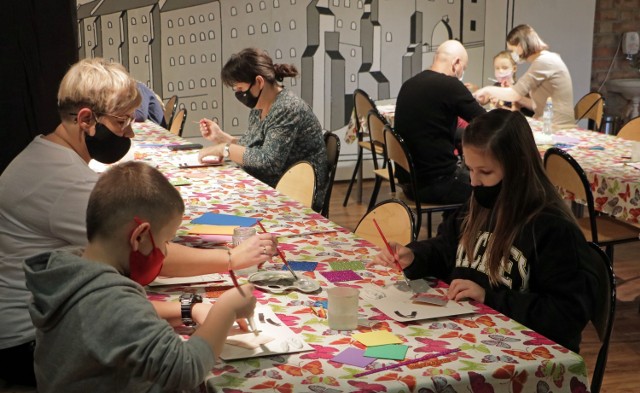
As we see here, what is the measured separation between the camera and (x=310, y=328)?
6.04 ft

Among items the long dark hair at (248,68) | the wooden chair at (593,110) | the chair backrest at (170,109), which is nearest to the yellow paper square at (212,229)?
the long dark hair at (248,68)

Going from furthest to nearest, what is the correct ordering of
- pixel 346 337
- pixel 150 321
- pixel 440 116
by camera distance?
pixel 440 116 < pixel 346 337 < pixel 150 321

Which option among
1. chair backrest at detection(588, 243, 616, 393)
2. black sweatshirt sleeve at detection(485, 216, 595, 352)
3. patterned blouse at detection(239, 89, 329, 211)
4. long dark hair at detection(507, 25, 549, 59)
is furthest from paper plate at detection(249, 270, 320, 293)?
long dark hair at detection(507, 25, 549, 59)

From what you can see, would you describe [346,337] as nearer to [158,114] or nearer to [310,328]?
[310,328]

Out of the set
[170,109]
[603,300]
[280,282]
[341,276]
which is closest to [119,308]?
[280,282]

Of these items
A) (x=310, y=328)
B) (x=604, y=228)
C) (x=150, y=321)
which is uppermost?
(x=150, y=321)

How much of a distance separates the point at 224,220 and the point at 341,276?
754 millimetres

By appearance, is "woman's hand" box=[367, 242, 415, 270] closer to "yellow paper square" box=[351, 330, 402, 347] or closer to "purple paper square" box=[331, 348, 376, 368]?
"yellow paper square" box=[351, 330, 402, 347]

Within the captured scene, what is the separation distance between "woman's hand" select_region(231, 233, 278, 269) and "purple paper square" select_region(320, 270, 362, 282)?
0.16 meters

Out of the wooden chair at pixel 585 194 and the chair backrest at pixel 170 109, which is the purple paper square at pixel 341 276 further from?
the chair backrest at pixel 170 109

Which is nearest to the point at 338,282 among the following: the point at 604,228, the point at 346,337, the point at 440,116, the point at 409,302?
the point at 409,302

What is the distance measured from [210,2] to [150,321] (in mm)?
5848

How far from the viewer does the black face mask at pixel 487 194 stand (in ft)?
7.27

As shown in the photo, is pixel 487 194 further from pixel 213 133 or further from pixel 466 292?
pixel 213 133
